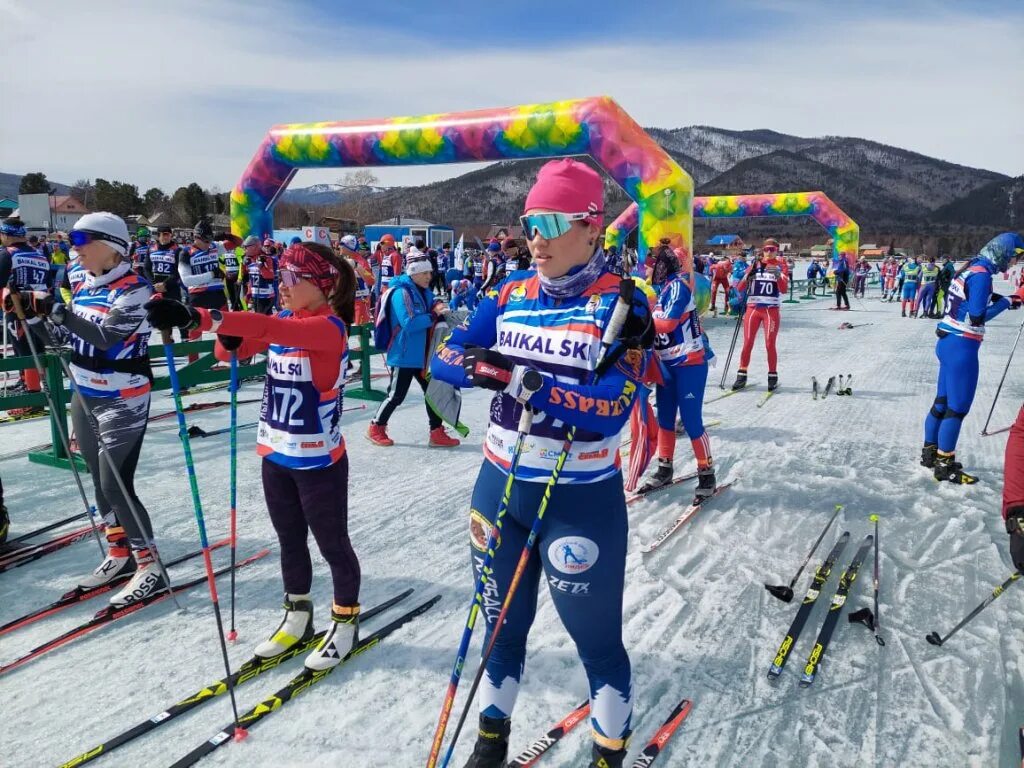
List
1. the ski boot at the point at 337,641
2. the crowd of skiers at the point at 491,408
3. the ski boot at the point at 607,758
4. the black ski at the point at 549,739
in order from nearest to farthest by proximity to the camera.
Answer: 1. the crowd of skiers at the point at 491,408
2. the ski boot at the point at 607,758
3. the black ski at the point at 549,739
4. the ski boot at the point at 337,641

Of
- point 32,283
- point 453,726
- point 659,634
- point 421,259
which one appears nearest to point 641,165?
point 421,259

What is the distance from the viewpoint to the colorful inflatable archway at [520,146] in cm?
1291

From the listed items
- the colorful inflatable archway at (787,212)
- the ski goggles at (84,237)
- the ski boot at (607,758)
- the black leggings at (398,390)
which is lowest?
the ski boot at (607,758)

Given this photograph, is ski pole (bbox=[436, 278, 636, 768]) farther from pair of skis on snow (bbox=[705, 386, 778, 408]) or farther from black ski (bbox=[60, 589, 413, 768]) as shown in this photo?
pair of skis on snow (bbox=[705, 386, 778, 408])

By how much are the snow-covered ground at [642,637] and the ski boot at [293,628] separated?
13cm

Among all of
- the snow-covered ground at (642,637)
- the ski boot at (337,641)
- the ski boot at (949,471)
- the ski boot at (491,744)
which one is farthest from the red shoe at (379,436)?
the ski boot at (949,471)

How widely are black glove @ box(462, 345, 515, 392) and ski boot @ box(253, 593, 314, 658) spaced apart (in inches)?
73.2

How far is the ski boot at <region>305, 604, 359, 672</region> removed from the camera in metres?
2.92

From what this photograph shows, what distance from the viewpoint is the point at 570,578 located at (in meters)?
2.01

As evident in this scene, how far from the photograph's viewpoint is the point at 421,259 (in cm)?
625

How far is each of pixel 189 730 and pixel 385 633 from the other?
95cm

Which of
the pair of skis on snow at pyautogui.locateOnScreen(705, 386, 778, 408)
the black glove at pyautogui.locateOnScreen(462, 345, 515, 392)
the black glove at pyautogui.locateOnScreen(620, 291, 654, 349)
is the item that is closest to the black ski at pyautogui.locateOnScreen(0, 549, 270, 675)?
the black glove at pyautogui.locateOnScreen(462, 345, 515, 392)

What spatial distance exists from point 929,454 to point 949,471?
13.2 inches

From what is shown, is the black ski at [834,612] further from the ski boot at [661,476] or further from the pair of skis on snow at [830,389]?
the pair of skis on snow at [830,389]
